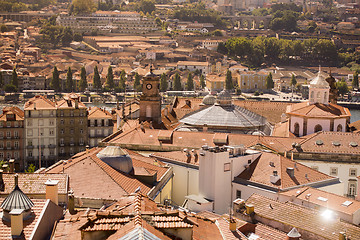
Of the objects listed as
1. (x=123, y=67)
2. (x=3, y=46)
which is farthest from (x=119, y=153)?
(x=3, y=46)

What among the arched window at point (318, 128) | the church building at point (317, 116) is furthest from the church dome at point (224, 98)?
the arched window at point (318, 128)

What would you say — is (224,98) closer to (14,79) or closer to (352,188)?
(352,188)

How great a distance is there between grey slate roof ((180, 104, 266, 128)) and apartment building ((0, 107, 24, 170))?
49.4 ft

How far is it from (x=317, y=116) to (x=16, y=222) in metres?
34.4

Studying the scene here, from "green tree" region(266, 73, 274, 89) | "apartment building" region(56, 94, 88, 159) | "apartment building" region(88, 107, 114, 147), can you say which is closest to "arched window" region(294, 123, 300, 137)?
"apartment building" region(88, 107, 114, 147)

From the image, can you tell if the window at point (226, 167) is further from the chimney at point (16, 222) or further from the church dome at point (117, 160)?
the chimney at point (16, 222)

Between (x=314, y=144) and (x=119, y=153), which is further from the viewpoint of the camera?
(x=314, y=144)

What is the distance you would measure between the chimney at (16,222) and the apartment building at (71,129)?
42.4 m

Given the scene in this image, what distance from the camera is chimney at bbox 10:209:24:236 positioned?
13905mm

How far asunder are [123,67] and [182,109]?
92.0 metres

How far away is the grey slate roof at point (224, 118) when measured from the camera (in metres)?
46.5

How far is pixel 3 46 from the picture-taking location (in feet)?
534

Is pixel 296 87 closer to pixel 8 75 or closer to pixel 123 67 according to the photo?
pixel 123 67

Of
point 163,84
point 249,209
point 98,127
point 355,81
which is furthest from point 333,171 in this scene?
point 355,81
